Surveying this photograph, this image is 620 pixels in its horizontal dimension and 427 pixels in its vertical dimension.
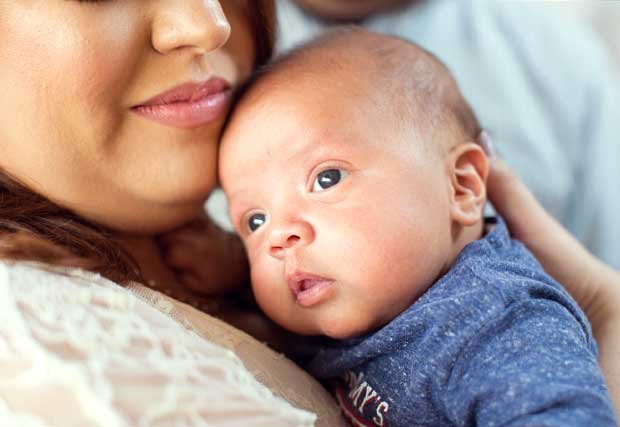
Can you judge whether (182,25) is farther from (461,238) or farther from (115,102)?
(461,238)

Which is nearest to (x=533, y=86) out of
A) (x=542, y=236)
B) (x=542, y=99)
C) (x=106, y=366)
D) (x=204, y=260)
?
(x=542, y=99)

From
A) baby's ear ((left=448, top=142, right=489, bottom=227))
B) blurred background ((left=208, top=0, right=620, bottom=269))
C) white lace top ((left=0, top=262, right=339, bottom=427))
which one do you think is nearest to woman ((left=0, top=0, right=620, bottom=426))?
white lace top ((left=0, top=262, right=339, bottom=427))

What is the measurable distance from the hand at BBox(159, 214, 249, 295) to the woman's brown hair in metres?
0.25

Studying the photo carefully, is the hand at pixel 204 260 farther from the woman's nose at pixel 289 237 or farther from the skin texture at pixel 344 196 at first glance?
the woman's nose at pixel 289 237

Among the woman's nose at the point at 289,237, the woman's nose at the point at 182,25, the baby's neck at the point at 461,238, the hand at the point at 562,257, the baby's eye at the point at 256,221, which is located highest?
the woman's nose at the point at 182,25

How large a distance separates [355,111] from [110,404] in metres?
0.57

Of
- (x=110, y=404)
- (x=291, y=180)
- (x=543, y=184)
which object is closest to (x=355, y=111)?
(x=291, y=180)

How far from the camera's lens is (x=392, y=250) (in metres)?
1.02

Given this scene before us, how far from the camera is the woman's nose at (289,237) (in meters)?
1.04

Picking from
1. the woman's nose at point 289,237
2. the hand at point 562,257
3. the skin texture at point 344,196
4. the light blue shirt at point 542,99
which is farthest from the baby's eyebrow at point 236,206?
the light blue shirt at point 542,99

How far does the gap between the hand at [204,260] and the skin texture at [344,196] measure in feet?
0.81

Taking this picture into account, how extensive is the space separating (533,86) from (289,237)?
1098 millimetres

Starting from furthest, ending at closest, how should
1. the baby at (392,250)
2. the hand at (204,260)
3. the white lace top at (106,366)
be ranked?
1. the hand at (204,260)
2. the baby at (392,250)
3. the white lace top at (106,366)

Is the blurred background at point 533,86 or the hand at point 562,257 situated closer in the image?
the hand at point 562,257
